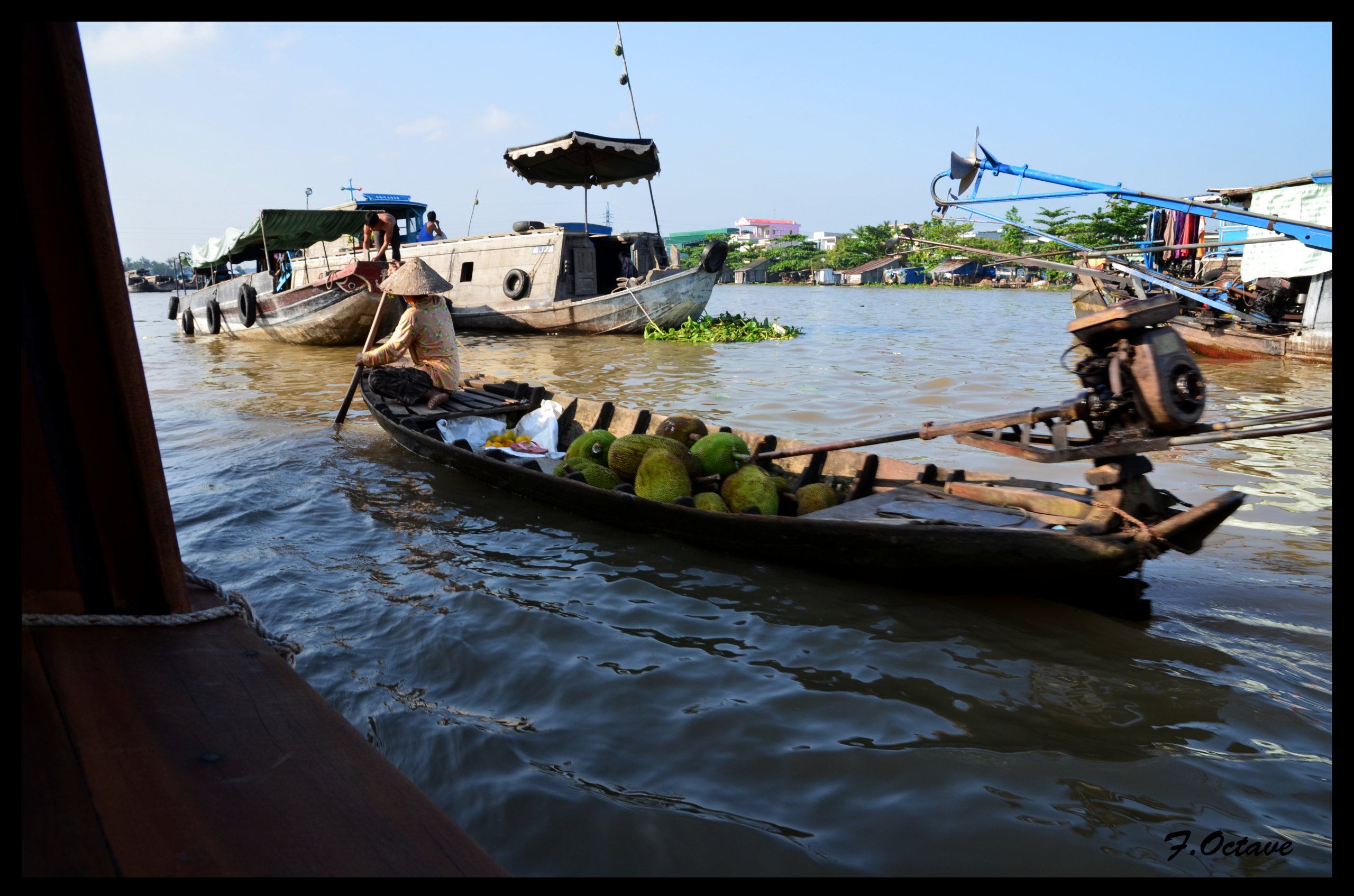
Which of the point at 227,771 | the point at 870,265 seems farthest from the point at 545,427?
the point at 870,265

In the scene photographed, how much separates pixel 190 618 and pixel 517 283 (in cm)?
1621

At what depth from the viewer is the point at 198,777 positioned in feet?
4.31

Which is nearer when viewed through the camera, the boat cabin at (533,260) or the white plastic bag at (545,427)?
the white plastic bag at (545,427)

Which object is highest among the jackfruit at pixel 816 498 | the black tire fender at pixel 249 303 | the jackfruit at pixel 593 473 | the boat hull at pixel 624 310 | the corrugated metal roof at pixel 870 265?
the corrugated metal roof at pixel 870 265

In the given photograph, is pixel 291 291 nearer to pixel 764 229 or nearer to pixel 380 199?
pixel 380 199

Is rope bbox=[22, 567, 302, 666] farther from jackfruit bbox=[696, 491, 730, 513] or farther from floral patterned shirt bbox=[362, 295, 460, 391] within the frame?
floral patterned shirt bbox=[362, 295, 460, 391]

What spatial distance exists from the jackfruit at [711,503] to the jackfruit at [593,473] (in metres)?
0.76

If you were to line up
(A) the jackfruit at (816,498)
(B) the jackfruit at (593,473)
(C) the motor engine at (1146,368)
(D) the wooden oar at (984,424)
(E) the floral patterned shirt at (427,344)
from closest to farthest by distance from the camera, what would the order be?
(C) the motor engine at (1146,368)
(D) the wooden oar at (984,424)
(A) the jackfruit at (816,498)
(B) the jackfruit at (593,473)
(E) the floral patterned shirt at (427,344)

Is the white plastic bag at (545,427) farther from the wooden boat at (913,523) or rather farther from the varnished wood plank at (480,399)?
the wooden boat at (913,523)

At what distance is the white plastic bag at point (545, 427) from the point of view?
22.4 ft

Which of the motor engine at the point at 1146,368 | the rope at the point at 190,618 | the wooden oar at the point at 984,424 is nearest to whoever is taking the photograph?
the rope at the point at 190,618

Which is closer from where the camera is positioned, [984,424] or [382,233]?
[984,424]

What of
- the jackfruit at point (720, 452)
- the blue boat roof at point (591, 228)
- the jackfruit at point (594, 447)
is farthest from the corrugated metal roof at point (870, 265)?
the jackfruit at point (720, 452)

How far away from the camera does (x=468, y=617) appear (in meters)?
4.05
